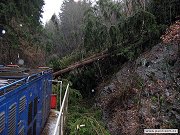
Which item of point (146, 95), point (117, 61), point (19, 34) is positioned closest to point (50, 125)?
point (146, 95)

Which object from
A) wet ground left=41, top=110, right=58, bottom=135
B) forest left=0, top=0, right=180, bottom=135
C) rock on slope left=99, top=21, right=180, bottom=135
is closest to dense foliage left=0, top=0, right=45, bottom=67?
forest left=0, top=0, right=180, bottom=135

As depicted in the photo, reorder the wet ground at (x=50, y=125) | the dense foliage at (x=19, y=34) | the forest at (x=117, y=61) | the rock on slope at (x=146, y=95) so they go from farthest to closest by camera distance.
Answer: the dense foliage at (x=19, y=34) → the forest at (x=117, y=61) → the rock on slope at (x=146, y=95) → the wet ground at (x=50, y=125)

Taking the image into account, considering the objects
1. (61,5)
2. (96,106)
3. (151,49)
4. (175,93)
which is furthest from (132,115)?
(61,5)

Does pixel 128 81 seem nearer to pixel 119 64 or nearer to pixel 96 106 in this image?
pixel 96 106

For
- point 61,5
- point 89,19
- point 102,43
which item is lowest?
point 102,43

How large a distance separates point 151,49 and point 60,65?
603 cm

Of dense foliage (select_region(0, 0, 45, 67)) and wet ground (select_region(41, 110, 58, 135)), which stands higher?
dense foliage (select_region(0, 0, 45, 67))

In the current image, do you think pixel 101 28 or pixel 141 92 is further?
pixel 101 28

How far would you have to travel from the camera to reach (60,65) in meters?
17.7

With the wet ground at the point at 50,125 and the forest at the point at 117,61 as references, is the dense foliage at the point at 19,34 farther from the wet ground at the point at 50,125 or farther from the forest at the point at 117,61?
the wet ground at the point at 50,125

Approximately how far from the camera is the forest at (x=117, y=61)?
11367 mm

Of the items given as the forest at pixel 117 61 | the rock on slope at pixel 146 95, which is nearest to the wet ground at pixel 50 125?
the forest at pixel 117 61

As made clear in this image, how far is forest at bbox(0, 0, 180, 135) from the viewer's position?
37.3ft

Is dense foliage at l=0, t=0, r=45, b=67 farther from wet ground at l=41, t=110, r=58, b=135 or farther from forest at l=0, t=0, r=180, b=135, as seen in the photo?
wet ground at l=41, t=110, r=58, b=135
